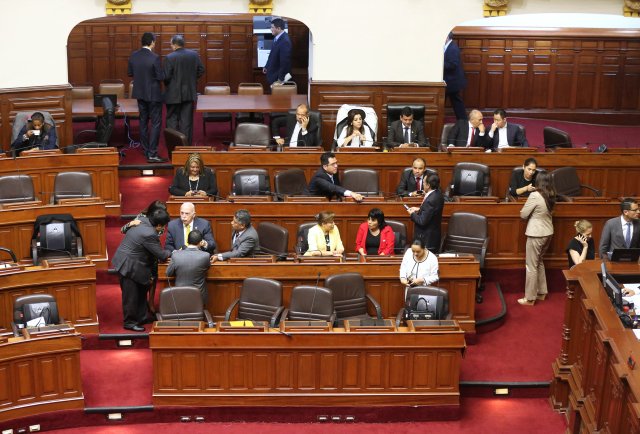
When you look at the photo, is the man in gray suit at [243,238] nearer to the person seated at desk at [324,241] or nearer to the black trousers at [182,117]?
the person seated at desk at [324,241]

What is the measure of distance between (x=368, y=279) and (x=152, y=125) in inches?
170

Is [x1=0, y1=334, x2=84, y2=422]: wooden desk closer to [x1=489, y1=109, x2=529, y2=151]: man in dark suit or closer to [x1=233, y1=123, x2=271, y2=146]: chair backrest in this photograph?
[x1=233, y1=123, x2=271, y2=146]: chair backrest

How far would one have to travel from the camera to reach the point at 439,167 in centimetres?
1195

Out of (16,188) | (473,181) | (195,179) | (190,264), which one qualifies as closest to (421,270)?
(190,264)

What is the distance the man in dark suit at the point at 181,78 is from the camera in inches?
507

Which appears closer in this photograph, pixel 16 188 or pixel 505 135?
pixel 16 188

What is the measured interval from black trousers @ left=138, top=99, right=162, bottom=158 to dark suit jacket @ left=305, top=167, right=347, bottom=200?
254 centimetres

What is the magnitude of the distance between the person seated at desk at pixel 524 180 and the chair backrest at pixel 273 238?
250 centimetres

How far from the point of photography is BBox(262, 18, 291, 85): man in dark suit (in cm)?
1483

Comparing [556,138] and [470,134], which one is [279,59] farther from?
[556,138]

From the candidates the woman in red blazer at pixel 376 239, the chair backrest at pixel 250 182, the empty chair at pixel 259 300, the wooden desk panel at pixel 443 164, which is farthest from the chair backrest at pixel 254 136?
the empty chair at pixel 259 300

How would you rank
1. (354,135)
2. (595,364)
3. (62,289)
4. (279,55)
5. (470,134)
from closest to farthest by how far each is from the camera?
(595,364) < (62,289) < (354,135) < (470,134) < (279,55)

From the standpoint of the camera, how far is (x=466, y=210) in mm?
11070

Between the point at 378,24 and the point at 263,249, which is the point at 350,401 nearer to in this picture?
the point at 263,249
